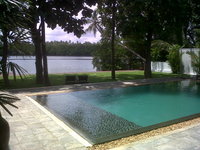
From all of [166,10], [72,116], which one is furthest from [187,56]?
[72,116]

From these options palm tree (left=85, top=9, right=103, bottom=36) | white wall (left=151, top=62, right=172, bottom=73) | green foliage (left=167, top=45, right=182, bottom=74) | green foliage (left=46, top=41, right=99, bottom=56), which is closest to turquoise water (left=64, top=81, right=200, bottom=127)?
green foliage (left=167, top=45, right=182, bottom=74)

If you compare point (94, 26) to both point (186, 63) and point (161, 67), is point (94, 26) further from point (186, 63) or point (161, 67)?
point (186, 63)

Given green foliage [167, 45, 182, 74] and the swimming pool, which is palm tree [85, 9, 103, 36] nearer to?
green foliage [167, 45, 182, 74]

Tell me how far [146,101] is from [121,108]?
195 cm

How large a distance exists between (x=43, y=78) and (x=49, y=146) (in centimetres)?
1059

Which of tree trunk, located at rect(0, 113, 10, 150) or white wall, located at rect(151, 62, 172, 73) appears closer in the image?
tree trunk, located at rect(0, 113, 10, 150)

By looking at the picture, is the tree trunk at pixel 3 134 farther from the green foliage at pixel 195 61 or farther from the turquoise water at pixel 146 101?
the green foliage at pixel 195 61

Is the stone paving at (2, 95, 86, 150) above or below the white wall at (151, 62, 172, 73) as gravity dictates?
below

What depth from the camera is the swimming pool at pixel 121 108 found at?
5.84m

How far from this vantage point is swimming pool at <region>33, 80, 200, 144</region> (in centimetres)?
584

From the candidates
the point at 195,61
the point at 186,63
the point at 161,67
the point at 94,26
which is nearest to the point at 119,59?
the point at 161,67

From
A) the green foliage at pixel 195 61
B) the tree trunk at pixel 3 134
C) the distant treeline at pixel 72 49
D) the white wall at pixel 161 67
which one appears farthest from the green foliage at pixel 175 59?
the tree trunk at pixel 3 134

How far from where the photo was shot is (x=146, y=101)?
387 inches

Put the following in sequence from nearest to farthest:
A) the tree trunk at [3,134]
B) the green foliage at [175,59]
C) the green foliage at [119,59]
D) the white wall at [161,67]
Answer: the tree trunk at [3,134] → the green foliage at [175,59] → the white wall at [161,67] → the green foliage at [119,59]
